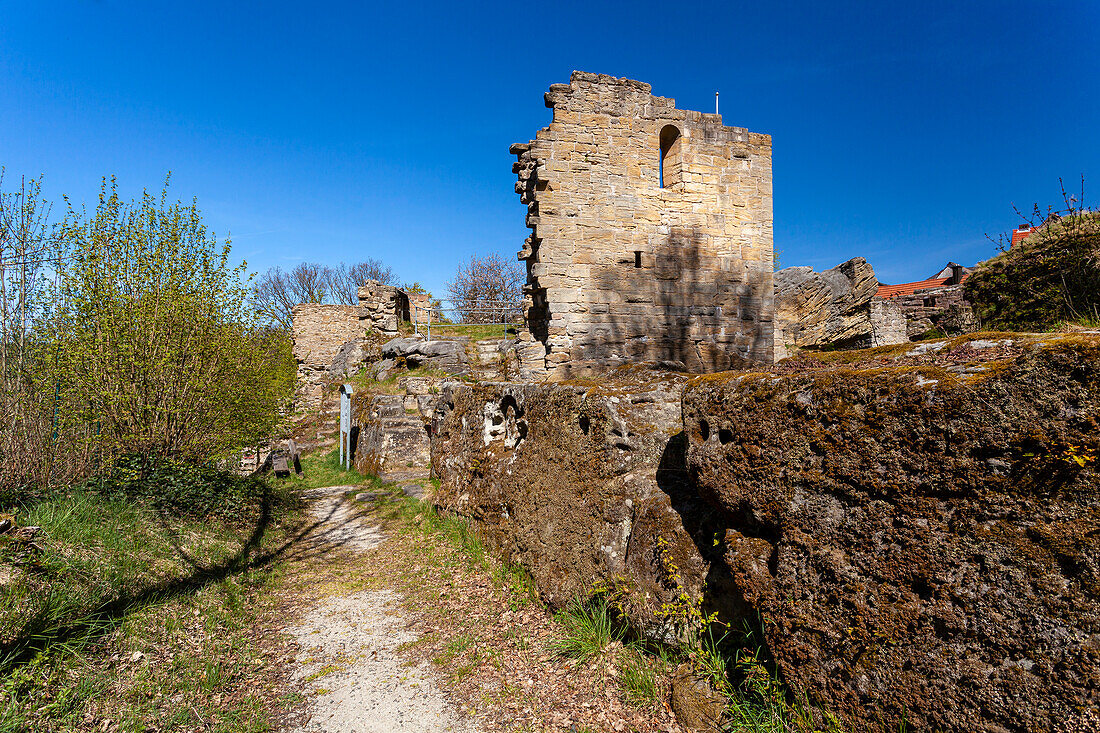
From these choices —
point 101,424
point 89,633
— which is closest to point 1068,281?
point 89,633

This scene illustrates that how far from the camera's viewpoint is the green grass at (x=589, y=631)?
3688mm

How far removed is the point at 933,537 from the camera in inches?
80.3

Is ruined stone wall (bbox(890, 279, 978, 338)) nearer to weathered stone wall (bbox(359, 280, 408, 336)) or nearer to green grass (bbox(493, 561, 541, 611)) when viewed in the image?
green grass (bbox(493, 561, 541, 611))

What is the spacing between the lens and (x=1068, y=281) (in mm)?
5219

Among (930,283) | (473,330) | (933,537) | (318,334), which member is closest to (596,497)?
(933,537)

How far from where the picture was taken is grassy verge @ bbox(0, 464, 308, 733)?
315cm

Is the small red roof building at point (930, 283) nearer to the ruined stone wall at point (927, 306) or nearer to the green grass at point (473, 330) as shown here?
the ruined stone wall at point (927, 306)

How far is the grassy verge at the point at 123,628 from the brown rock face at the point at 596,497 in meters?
2.35

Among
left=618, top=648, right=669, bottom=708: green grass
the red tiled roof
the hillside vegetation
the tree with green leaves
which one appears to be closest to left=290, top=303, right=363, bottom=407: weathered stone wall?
the tree with green leaves

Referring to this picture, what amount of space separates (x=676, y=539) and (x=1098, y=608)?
1970 mm

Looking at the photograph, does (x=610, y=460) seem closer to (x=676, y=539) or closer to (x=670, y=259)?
(x=676, y=539)

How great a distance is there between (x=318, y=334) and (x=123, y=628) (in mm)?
20459

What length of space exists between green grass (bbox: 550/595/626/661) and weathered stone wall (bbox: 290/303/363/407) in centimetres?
1996

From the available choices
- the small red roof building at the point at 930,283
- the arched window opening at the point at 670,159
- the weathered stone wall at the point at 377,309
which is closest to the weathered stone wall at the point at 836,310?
the small red roof building at the point at 930,283
